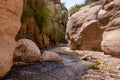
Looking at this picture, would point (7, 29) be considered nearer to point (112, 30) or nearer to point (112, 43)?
point (112, 43)

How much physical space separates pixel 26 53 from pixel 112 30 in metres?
3.31

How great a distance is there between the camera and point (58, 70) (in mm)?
4406

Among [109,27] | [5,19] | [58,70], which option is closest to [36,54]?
[58,70]

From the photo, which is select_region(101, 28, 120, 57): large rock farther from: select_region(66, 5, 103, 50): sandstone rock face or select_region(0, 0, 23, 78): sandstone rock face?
select_region(0, 0, 23, 78): sandstone rock face

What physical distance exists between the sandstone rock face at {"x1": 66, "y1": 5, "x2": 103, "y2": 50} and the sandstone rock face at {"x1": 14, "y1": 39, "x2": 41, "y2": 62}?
3.99m

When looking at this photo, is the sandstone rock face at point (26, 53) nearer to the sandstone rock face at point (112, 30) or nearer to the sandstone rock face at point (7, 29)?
the sandstone rock face at point (7, 29)

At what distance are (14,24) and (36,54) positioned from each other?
143cm

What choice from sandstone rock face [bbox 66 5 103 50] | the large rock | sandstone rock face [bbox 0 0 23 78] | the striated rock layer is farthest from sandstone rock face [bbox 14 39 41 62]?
sandstone rock face [bbox 66 5 103 50]

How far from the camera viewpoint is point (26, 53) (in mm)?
4793

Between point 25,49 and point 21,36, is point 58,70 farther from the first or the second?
point 21,36

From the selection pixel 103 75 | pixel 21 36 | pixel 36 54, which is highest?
pixel 21 36

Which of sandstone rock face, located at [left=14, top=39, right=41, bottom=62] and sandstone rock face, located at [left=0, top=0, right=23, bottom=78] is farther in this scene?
sandstone rock face, located at [left=14, top=39, right=41, bottom=62]

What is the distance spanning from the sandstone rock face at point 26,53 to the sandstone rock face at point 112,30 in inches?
99.9

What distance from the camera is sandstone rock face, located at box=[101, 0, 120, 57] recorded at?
5.94 m
